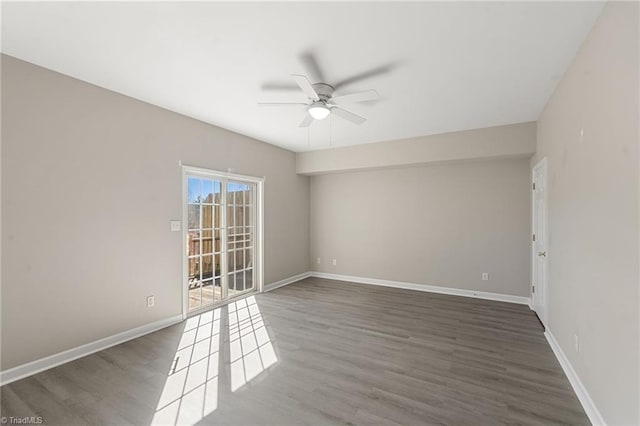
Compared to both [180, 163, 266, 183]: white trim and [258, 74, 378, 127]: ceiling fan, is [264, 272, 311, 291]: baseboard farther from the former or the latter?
[258, 74, 378, 127]: ceiling fan

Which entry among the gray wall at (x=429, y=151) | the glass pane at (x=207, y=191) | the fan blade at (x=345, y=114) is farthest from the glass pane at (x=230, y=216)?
the fan blade at (x=345, y=114)

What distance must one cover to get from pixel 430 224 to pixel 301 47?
389 centimetres

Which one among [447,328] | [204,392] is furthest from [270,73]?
[447,328]

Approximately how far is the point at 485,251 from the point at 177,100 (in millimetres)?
5024

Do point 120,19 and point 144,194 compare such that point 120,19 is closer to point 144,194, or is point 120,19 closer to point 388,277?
point 144,194

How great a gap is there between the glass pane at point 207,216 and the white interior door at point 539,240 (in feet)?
14.5

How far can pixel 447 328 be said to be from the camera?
11.1 ft

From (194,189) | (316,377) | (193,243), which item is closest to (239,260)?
(193,243)

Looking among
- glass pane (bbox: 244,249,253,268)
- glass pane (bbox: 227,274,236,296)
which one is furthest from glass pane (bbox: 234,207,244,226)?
glass pane (bbox: 227,274,236,296)

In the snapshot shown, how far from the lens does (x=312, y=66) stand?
244cm

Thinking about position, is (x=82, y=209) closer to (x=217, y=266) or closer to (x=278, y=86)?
(x=217, y=266)

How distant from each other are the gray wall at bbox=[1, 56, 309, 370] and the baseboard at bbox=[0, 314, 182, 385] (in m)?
0.06

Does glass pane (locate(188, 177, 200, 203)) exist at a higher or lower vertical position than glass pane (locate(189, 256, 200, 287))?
higher

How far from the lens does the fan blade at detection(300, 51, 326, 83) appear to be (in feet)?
7.49
